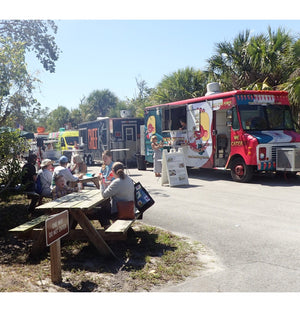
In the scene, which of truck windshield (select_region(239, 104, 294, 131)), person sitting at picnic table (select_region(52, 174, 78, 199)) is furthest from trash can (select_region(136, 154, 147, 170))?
person sitting at picnic table (select_region(52, 174, 78, 199))

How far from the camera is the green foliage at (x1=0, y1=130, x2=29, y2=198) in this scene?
22.4 feet

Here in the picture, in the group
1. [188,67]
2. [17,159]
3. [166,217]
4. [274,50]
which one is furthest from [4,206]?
[188,67]

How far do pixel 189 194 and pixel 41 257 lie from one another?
5.81 m

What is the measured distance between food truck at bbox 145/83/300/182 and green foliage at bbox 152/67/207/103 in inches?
263

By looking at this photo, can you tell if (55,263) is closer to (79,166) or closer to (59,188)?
(59,188)

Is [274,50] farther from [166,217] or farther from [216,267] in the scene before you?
[216,267]

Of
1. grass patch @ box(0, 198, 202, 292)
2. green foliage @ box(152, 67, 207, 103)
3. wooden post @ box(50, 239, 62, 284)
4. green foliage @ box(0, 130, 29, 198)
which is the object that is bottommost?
grass patch @ box(0, 198, 202, 292)

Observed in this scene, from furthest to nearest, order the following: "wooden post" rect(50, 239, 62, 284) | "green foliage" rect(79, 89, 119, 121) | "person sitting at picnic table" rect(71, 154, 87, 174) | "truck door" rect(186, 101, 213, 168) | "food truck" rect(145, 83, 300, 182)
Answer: "green foliage" rect(79, 89, 119, 121)
"truck door" rect(186, 101, 213, 168)
"food truck" rect(145, 83, 300, 182)
"person sitting at picnic table" rect(71, 154, 87, 174)
"wooden post" rect(50, 239, 62, 284)

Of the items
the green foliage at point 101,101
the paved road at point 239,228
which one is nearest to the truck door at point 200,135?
the paved road at point 239,228

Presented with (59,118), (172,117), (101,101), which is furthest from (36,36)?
(101,101)

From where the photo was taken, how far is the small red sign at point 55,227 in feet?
13.7

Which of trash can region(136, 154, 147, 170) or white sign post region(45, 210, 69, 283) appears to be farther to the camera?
trash can region(136, 154, 147, 170)

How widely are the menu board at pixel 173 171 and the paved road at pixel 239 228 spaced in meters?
0.39

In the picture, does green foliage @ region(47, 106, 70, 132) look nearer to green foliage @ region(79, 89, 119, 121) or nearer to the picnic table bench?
green foliage @ region(79, 89, 119, 121)
